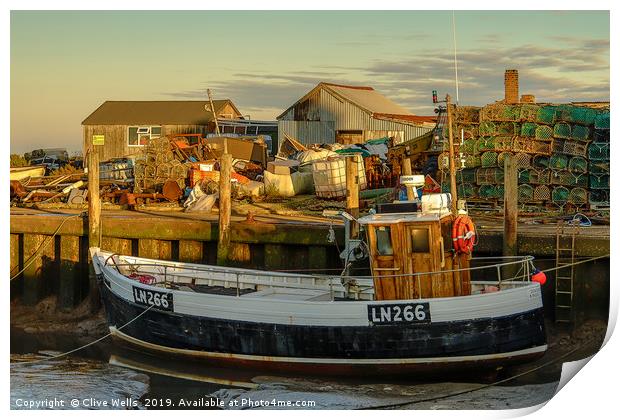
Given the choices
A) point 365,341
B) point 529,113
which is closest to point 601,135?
point 529,113

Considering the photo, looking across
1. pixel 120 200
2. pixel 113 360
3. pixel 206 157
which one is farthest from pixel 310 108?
pixel 113 360

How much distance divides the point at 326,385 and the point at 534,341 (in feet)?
10.5

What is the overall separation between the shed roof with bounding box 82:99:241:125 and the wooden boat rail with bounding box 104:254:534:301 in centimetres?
1951

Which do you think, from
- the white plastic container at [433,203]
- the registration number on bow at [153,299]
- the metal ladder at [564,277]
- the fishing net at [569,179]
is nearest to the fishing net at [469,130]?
the fishing net at [569,179]

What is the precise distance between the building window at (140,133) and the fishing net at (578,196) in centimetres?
1970

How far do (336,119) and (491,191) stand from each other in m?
14.1

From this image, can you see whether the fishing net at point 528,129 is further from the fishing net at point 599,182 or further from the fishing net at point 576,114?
the fishing net at point 599,182

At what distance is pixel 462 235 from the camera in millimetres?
15094

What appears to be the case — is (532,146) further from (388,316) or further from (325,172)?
(388,316)

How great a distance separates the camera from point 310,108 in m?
35.7

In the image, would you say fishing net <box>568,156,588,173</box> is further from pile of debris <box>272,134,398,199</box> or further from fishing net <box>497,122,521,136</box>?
pile of debris <box>272,134,398,199</box>

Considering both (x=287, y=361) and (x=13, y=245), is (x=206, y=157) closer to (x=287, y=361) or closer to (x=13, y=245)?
(x=13, y=245)

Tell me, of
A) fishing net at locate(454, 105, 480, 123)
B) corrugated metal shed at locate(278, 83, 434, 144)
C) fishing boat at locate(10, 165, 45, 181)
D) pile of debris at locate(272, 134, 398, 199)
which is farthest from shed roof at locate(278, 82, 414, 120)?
fishing net at locate(454, 105, 480, 123)

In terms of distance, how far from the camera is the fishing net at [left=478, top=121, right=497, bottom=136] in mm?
22328
